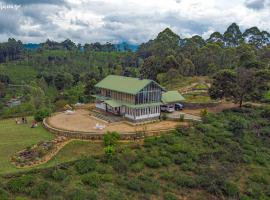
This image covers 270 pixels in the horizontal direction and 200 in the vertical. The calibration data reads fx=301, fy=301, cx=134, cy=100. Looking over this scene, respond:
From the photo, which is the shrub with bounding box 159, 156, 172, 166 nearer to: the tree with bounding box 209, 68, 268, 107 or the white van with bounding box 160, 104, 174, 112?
the white van with bounding box 160, 104, 174, 112

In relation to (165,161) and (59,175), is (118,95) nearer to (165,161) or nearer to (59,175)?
(165,161)

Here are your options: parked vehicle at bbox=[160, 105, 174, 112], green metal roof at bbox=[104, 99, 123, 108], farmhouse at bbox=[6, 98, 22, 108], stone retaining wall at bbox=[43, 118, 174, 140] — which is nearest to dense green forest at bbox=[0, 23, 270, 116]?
farmhouse at bbox=[6, 98, 22, 108]

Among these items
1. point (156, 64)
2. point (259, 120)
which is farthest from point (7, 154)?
point (156, 64)

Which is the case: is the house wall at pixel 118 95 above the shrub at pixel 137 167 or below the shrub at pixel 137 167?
above

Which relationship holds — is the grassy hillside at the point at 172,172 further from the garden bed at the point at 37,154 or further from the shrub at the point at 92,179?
the garden bed at the point at 37,154

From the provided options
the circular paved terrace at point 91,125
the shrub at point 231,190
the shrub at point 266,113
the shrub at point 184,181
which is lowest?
the shrub at point 231,190

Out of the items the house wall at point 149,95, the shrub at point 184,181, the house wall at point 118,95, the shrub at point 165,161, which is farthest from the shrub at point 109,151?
the house wall at point 118,95

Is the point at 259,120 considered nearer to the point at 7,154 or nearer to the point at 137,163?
the point at 137,163
